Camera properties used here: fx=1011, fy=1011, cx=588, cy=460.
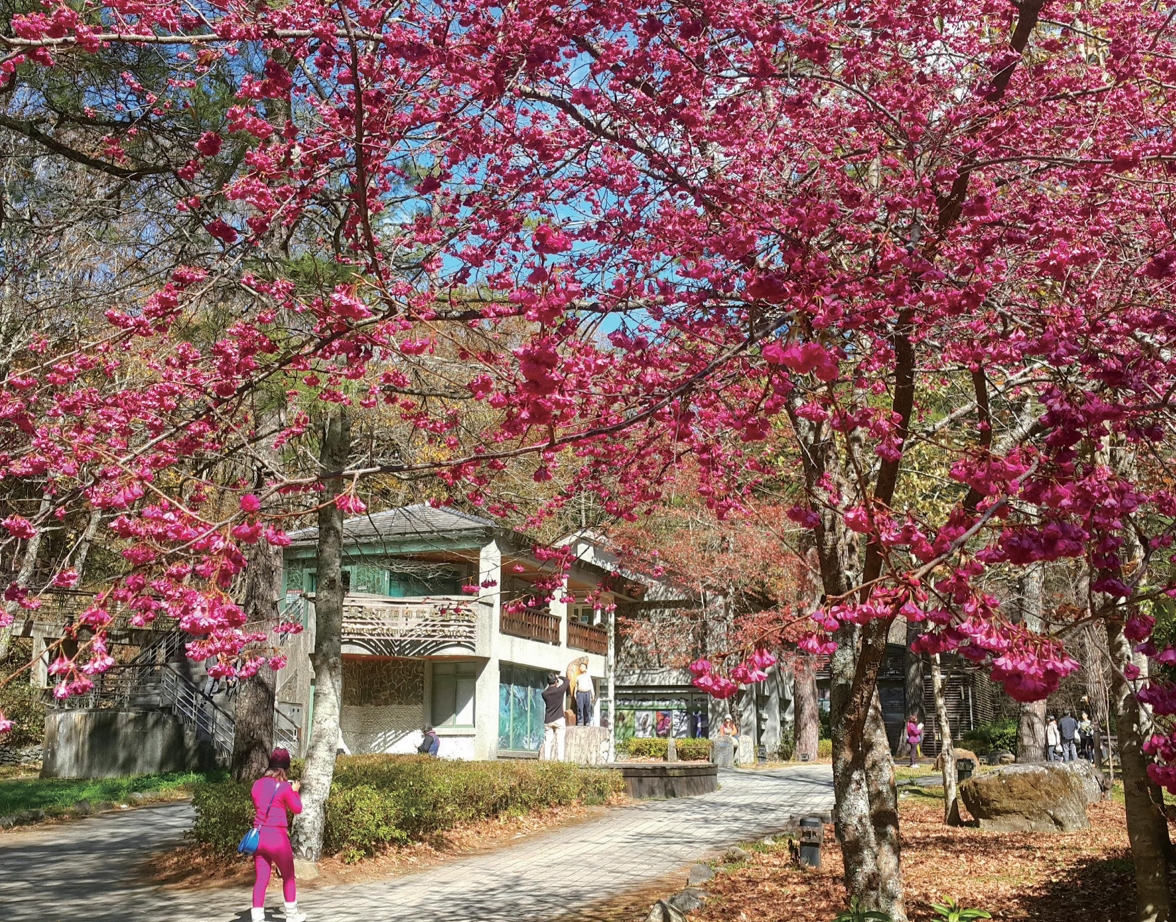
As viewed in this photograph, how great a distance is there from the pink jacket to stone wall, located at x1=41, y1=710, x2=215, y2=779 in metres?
15.4

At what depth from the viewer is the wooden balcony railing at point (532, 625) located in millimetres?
27281

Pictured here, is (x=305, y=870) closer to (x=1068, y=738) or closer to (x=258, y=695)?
(x=258, y=695)

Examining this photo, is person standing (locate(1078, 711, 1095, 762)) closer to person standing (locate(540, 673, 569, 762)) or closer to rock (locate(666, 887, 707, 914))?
person standing (locate(540, 673, 569, 762))

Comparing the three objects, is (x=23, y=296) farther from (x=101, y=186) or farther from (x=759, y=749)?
(x=759, y=749)

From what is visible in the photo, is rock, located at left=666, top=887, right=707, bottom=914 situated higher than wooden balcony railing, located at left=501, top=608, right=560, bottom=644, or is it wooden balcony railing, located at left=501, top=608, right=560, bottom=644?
wooden balcony railing, located at left=501, top=608, right=560, bottom=644

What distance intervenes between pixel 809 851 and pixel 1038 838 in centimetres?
390

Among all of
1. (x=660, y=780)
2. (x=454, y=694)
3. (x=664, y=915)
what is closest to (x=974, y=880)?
(x=664, y=915)

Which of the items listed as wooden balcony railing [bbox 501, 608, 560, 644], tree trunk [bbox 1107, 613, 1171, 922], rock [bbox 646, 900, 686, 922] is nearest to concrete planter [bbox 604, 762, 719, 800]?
wooden balcony railing [bbox 501, 608, 560, 644]

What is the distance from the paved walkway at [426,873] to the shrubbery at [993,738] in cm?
1985

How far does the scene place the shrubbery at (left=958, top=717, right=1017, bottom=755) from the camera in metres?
34.2

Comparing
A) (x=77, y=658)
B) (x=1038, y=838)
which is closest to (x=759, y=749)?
(x=1038, y=838)

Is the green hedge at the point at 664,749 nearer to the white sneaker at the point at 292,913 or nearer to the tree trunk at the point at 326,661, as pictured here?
the tree trunk at the point at 326,661

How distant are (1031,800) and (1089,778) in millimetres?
2436

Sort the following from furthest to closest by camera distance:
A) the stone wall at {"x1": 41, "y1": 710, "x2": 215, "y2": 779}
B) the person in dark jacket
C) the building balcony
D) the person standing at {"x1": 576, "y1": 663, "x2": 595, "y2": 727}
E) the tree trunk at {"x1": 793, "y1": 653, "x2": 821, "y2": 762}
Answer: the tree trunk at {"x1": 793, "y1": 653, "x2": 821, "y2": 762}
the building balcony
the person standing at {"x1": 576, "y1": 663, "x2": 595, "y2": 727}
the person in dark jacket
the stone wall at {"x1": 41, "y1": 710, "x2": 215, "y2": 779}
